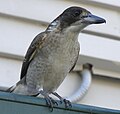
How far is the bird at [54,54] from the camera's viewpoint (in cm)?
457

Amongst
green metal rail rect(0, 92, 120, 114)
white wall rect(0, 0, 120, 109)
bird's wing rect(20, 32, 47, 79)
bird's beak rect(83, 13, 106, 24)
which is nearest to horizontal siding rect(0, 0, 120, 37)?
white wall rect(0, 0, 120, 109)

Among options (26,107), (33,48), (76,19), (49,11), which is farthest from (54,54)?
(26,107)

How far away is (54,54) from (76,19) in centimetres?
31

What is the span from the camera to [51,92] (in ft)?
15.3

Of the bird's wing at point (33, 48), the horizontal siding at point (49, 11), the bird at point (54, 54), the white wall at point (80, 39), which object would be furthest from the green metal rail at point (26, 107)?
the horizontal siding at point (49, 11)

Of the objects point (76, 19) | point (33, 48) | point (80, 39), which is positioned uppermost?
point (76, 19)

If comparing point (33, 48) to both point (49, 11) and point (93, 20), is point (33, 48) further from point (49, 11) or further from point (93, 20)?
point (49, 11)

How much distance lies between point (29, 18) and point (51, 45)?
831 millimetres

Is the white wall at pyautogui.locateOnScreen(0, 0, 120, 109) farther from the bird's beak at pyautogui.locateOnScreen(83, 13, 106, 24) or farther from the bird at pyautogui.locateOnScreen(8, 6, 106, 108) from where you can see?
the bird's beak at pyautogui.locateOnScreen(83, 13, 106, 24)

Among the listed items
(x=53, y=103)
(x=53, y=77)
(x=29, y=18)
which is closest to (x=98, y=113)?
(x=53, y=103)

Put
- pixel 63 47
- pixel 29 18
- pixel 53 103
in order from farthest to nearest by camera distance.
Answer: pixel 29 18 → pixel 63 47 → pixel 53 103

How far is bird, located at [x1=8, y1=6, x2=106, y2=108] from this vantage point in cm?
457

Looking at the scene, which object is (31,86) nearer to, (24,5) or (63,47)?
(63,47)

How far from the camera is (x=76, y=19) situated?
4562 mm
